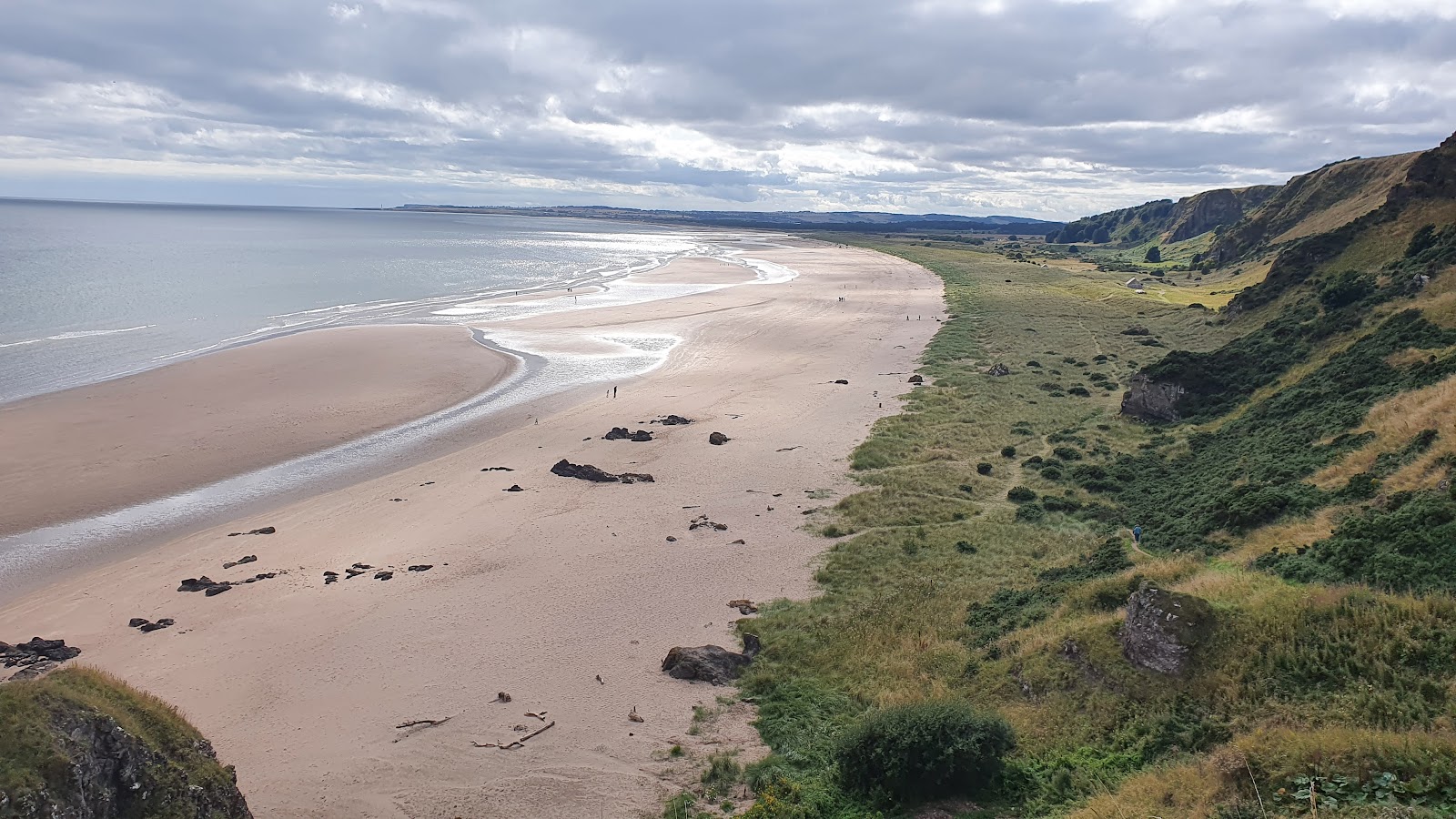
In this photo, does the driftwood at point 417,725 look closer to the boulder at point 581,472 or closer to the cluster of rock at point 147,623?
the cluster of rock at point 147,623

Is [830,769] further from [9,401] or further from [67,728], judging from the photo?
[9,401]

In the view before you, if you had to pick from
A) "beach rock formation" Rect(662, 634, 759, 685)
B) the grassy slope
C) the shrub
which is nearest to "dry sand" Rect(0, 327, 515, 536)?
"beach rock formation" Rect(662, 634, 759, 685)

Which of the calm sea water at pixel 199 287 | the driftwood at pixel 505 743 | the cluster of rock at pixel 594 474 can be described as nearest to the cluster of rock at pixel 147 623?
the driftwood at pixel 505 743

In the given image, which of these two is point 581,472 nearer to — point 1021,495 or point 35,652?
point 1021,495

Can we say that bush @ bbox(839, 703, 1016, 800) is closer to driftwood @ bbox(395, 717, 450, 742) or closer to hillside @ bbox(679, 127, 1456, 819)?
hillside @ bbox(679, 127, 1456, 819)

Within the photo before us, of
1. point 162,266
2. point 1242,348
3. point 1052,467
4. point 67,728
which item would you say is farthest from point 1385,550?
point 162,266
